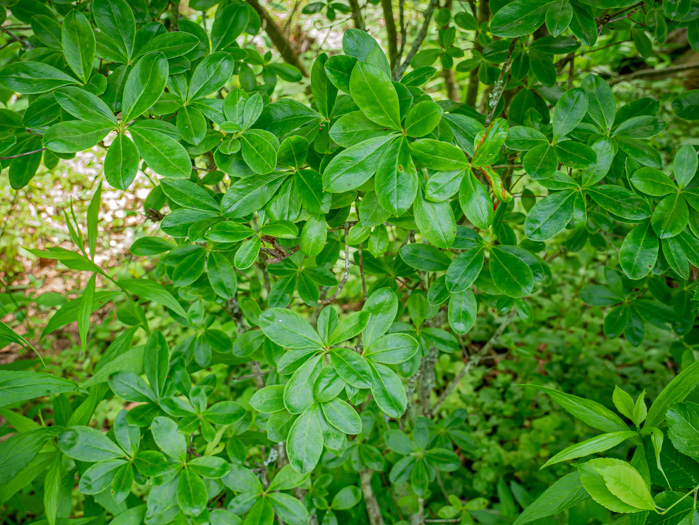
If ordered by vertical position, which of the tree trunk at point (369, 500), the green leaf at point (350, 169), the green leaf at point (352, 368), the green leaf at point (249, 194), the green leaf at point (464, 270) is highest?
the green leaf at point (350, 169)

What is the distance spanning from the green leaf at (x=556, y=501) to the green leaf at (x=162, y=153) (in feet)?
3.06

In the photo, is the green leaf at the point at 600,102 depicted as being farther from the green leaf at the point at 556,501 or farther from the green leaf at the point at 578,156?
the green leaf at the point at 556,501

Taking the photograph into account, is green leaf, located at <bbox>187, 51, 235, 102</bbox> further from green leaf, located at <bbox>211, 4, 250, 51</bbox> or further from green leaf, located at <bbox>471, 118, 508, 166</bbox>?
green leaf, located at <bbox>471, 118, 508, 166</bbox>

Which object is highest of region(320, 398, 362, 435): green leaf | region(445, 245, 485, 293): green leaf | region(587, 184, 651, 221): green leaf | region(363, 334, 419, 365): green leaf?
region(587, 184, 651, 221): green leaf

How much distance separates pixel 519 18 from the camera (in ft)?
2.94

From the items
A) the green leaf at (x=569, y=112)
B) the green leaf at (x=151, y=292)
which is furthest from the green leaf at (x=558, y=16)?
the green leaf at (x=151, y=292)

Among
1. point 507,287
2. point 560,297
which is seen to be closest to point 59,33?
point 507,287

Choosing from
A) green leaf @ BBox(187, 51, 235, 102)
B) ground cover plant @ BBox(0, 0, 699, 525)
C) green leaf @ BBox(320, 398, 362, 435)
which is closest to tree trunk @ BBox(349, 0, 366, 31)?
ground cover plant @ BBox(0, 0, 699, 525)

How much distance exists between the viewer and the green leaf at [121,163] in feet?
2.66

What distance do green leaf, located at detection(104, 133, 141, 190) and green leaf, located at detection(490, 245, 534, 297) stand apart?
2.45ft

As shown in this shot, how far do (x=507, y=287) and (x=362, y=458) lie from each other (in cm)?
88

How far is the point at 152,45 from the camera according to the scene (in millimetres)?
942

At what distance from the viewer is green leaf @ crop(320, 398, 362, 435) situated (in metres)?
0.90

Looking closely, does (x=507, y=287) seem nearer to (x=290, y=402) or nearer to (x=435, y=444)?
(x=290, y=402)
